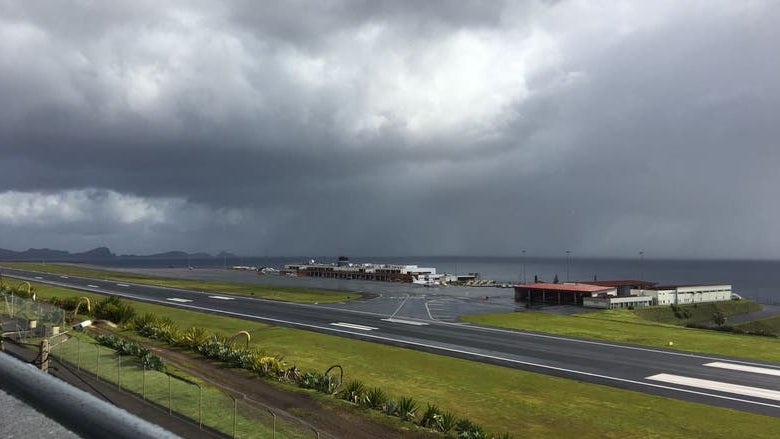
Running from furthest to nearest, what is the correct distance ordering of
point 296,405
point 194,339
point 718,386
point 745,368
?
point 745,368 → point 194,339 → point 718,386 → point 296,405

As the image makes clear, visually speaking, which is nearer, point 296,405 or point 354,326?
point 296,405

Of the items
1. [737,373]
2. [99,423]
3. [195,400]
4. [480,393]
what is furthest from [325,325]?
[99,423]

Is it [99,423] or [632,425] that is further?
[632,425]

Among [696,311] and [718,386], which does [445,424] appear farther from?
[696,311]

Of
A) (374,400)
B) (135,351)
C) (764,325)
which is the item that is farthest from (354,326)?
(764,325)

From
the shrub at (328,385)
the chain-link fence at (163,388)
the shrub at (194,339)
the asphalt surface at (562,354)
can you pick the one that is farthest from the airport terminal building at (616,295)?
the chain-link fence at (163,388)

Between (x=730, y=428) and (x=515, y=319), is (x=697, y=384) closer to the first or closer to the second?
(x=730, y=428)
